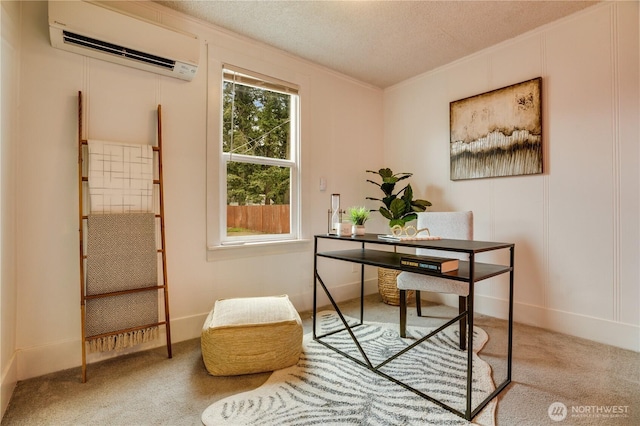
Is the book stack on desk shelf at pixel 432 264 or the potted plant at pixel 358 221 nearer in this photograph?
the book stack on desk shelf at pixel 432 264

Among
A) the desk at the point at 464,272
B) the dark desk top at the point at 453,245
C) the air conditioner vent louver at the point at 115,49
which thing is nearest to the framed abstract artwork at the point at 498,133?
the desk at the point at 464,272

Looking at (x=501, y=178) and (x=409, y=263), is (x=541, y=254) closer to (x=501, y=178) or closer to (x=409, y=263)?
(x=501, y=178)

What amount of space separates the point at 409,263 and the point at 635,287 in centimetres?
186

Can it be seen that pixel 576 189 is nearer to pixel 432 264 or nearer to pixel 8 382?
pixel 432 264

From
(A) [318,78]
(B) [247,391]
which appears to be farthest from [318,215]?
(B) [247,391]

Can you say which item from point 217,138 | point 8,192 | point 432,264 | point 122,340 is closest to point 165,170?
point 217,138

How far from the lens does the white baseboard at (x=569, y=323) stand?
2188 millimetres

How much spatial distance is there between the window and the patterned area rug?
119cm

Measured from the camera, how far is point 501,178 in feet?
9.36

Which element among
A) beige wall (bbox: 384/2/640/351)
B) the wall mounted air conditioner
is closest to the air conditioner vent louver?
the wall mounted air conditioner

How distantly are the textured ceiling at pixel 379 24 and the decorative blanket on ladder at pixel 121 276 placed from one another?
1.68m

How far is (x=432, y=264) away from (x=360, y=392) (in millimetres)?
803

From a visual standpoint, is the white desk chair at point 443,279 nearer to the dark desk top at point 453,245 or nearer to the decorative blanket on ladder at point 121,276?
the dark desk top at point 453,245

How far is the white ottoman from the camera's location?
6.00 feet
